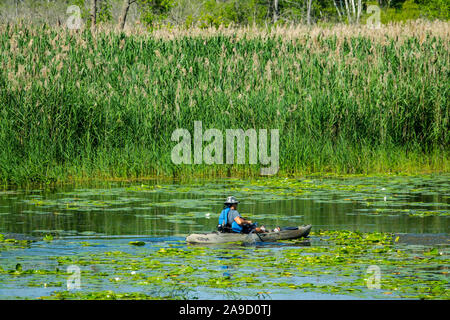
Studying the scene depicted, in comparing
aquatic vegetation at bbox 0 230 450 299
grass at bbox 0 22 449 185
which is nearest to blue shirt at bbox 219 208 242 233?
aquatic vegetation at bbox 0 230 450 299

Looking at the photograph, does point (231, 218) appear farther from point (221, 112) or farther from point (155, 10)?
point (155, 10)

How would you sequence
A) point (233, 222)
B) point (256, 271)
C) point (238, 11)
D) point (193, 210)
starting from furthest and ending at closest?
point (238, 11), point (193, 210), point (233, 222), point (256, 271)

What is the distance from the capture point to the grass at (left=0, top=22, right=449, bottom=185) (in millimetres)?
18406

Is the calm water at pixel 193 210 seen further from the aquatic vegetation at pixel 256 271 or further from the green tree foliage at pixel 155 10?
the green tree foliage at pixel 155 10

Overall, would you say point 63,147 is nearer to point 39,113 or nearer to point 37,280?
point 39,113

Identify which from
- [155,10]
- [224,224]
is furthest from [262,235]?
[155,10]

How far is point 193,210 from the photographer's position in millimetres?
14562

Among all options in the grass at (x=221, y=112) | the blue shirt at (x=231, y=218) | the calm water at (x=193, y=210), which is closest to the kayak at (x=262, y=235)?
the blue shirt at (x=231, y=218)

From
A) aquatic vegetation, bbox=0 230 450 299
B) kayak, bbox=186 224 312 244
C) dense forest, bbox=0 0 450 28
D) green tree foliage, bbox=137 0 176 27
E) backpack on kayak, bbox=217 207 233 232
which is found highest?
dense forest, bbox=0 0 450 28

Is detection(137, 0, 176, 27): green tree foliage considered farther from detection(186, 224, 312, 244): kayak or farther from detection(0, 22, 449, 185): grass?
detection(186, 224, 312, 244): kayak

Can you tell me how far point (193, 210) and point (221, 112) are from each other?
5.11m

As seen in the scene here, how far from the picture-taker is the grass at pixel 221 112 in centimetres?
1841

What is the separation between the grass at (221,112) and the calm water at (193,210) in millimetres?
1056

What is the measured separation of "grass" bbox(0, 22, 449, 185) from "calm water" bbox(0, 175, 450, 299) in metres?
1.06
